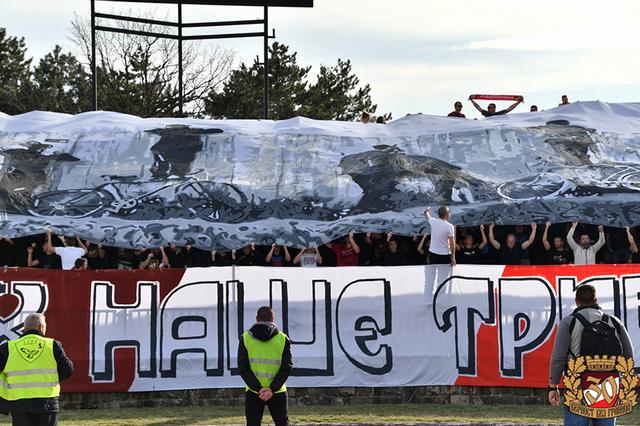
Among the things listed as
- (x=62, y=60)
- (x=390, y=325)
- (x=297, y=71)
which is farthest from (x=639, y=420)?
(x=62, y=60)

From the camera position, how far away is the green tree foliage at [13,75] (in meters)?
57.0

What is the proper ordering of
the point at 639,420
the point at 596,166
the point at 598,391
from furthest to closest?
the point at 596,166, the point at 639,420, the point at 598,391

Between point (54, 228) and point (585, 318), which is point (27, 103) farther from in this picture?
point (585, 318)

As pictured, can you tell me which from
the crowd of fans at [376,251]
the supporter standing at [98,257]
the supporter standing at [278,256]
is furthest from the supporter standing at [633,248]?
the supporter standing at [98,257]

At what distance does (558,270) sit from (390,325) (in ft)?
7.68

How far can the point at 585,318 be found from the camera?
985 centimetres

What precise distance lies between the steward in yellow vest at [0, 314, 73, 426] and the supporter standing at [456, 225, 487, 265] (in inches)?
373

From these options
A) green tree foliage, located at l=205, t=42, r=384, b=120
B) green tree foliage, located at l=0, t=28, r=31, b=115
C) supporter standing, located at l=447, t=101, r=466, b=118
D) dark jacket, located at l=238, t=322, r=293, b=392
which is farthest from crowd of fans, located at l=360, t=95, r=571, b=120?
green tree foliage, located at l=0, t=28, r=31, b=115

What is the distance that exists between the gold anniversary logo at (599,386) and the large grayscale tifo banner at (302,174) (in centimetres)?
1031

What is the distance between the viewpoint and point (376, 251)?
1944 centimetres

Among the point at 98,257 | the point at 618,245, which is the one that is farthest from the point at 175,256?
the point at 618,245

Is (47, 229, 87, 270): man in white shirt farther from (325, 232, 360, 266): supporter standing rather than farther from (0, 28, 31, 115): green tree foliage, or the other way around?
(0, 28, 31, 115): green tree foliage

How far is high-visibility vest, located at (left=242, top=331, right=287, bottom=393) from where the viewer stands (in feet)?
36.8

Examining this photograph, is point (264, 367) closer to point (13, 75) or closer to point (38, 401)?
A: point (38, 401)
